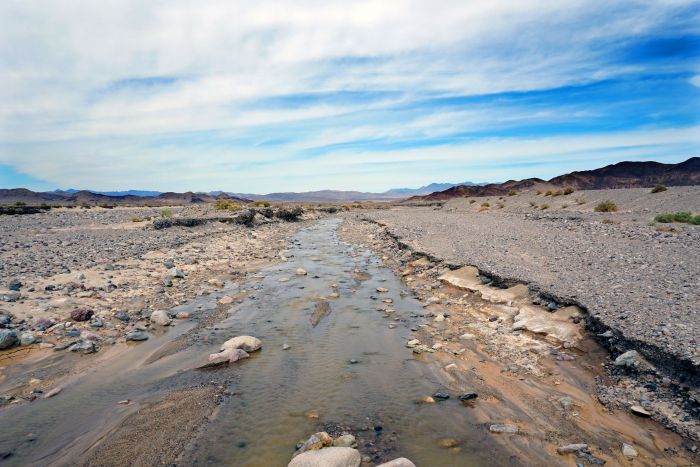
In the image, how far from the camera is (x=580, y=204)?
1379 inches

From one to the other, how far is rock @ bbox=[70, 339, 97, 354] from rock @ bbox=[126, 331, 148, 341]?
2.23ft

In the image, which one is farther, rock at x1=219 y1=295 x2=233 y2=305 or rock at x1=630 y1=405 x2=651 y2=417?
rock at x1=219 y1=295 x2=233 y2=305

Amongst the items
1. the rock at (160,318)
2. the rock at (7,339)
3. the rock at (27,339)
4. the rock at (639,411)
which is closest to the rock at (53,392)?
the rock at (27,339)

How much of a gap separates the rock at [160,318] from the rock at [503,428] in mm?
7639

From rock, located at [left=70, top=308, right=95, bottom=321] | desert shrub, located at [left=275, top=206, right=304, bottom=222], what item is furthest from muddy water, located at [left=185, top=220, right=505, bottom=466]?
desert shrub, located at [left=275, top=206, right=304, bottom=222]

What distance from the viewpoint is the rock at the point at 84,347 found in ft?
23.6

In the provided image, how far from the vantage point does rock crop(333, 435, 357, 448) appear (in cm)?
461

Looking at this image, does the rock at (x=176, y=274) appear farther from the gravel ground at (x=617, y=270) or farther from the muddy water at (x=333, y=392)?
the gravel ground at (x=617, y=270)

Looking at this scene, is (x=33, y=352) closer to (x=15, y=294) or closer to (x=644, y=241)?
(x=15, y=294)

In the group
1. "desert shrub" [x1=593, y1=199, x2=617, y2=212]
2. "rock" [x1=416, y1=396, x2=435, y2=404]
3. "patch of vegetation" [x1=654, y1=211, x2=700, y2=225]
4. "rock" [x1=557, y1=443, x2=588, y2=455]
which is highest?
"desert shrub" [x1=593, y1=199, x2=617, y2=212]

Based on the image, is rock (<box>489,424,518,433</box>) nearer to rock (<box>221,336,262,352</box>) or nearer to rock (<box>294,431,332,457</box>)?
rock (<box>294,431,332,457</box>)

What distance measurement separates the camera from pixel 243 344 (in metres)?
7.61

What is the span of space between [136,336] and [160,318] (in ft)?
3.25

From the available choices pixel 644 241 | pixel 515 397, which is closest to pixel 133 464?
pixel 515 397
